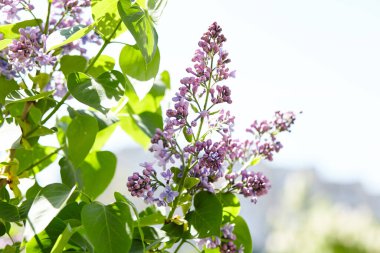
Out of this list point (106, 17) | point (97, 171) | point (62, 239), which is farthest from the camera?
point (97, 171)

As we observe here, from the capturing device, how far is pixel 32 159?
0.67 m

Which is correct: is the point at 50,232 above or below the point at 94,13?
below

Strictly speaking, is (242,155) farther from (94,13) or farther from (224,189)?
(94,13)

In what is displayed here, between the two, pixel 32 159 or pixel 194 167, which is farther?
pixel 32 159

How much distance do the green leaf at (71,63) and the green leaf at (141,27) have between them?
10 centimetres

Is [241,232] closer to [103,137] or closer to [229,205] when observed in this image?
[229,205]

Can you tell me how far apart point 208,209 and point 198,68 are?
0.36ft

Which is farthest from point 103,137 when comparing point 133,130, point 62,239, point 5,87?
point 62,239

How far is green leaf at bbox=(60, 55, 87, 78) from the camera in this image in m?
0.61

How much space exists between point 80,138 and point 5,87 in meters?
0.08

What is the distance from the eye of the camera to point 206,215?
54 cm

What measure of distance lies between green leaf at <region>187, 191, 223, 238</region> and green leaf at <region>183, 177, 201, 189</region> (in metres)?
0.02

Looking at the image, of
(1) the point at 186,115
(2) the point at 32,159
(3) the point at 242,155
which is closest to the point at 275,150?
(3) the point at 242,155

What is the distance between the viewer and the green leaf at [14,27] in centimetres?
60
